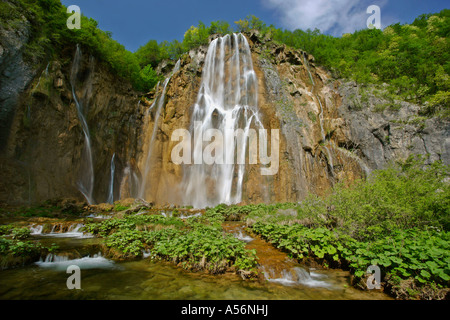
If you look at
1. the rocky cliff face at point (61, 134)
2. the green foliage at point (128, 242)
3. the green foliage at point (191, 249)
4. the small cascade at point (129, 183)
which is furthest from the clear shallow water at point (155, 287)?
the small cascade at point (129, 183)

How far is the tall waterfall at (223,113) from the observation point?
780 inches

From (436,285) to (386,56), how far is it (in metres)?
30.8

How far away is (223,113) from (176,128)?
5083mm

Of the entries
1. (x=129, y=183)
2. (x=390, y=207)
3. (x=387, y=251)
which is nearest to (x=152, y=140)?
(x=129, y=183)

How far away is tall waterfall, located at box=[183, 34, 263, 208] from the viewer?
19812mm

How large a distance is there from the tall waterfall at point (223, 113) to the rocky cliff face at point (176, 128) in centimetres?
86

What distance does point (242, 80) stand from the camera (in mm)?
23656

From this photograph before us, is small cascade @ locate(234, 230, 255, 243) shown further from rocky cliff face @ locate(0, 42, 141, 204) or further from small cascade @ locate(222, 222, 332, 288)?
rocky cliff face @ locate(0, 42, 141, 204)

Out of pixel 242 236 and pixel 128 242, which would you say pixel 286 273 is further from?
pixel 128 242

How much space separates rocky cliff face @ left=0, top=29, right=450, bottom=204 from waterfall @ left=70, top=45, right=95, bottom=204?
46 centimetres

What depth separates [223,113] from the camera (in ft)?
74.2

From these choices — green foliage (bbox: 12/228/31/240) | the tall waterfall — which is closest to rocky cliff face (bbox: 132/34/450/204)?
the tall waterfall
